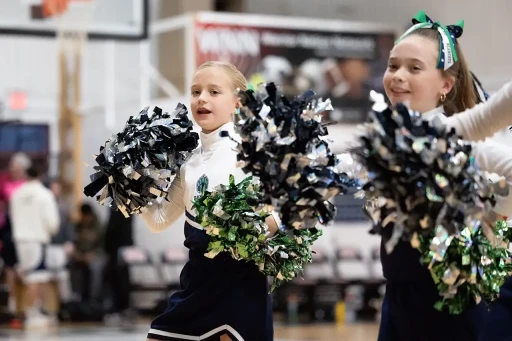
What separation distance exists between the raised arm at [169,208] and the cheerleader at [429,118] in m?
0.88

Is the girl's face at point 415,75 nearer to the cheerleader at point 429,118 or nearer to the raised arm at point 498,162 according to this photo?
the cheerleader at point 429,118

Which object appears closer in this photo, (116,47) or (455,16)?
(455,16)

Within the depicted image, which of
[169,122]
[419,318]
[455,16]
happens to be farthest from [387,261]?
[455,16]

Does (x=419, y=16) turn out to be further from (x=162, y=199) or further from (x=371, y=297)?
(x=371, y=297)

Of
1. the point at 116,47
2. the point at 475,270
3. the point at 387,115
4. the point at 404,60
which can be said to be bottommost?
the point at 475,270

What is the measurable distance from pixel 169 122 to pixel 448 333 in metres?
1.26

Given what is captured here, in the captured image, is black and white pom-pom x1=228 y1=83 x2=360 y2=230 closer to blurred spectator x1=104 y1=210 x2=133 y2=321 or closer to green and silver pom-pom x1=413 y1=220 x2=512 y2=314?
green and silver pom-pom x1=413 y1=220 x2=512 y2=314

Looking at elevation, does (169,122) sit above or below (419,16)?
below

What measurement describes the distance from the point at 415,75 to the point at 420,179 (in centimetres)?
54

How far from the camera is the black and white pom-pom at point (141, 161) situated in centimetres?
329

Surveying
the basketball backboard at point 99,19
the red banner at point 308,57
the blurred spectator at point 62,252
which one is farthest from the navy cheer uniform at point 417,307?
the red banner at point 308,57

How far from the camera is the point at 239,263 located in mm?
3125

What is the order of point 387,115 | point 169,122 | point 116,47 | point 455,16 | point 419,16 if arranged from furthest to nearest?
point 116,47 → point 455,16 → point 169,122 → point 419,16 → point 387,115

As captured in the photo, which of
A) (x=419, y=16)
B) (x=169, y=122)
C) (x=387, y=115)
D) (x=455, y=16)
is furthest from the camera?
(x=455, y=16)
